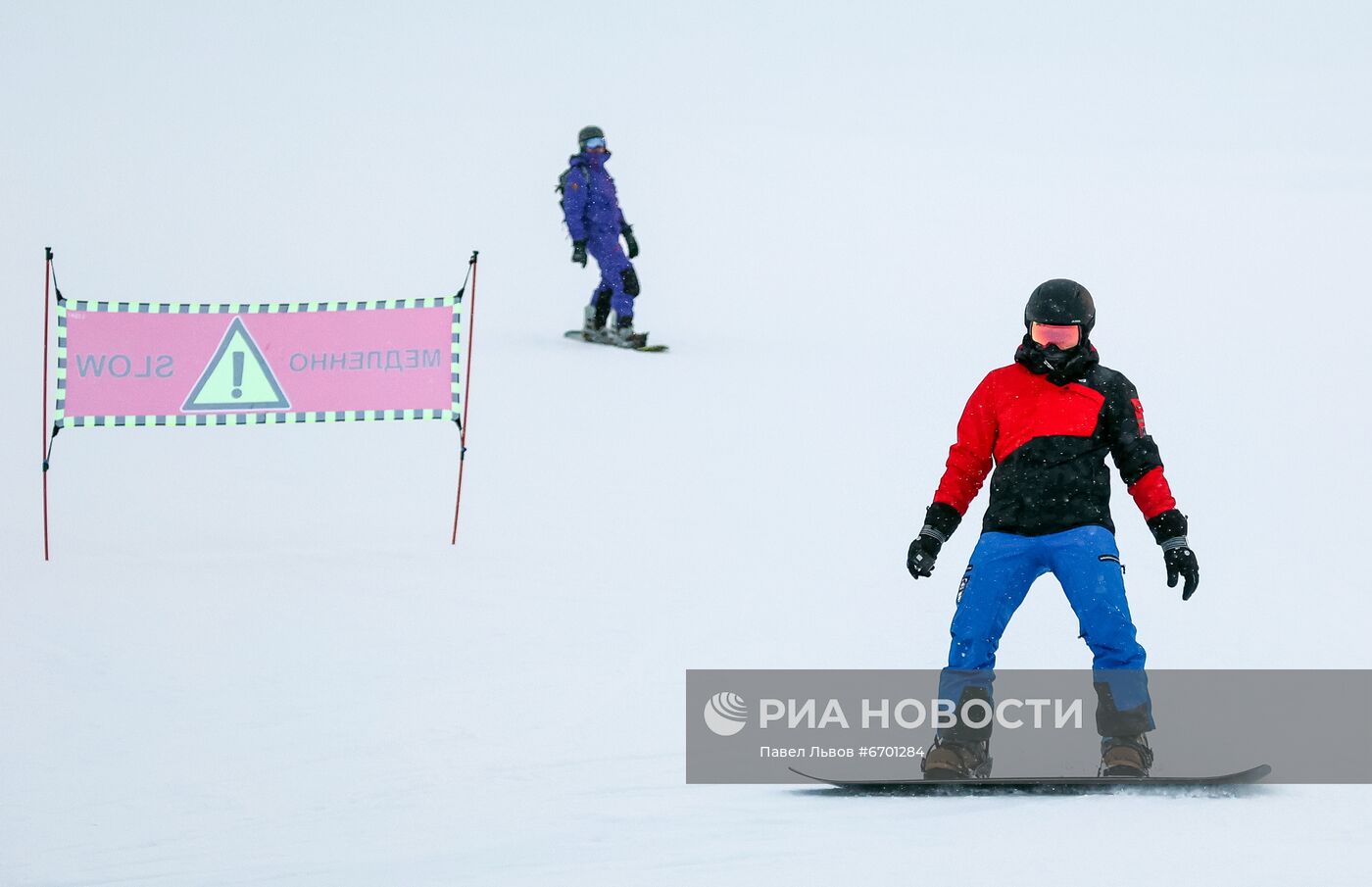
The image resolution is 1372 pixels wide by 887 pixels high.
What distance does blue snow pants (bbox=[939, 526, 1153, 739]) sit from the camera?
557cm

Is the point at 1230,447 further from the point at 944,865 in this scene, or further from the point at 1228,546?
the point at 944,865

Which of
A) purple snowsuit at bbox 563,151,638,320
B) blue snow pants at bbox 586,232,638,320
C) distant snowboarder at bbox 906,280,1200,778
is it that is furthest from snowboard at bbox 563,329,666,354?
distant snowboarder at bbox 906,280,1200,778

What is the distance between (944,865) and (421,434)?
26.5ft

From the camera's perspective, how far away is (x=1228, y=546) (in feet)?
32.4

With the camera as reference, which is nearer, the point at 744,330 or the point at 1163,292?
the point at 744,330

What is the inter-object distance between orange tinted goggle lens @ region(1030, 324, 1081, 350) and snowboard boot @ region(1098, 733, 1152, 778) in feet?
4.06

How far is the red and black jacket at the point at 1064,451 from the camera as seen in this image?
5641mm

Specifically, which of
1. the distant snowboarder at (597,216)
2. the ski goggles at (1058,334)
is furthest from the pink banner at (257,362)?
the ski goggles at (1058,334)

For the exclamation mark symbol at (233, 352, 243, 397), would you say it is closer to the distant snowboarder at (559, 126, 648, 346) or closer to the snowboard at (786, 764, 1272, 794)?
the distant snowboarder at (559, 126, 648, 346)

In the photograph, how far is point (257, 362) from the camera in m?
9.70

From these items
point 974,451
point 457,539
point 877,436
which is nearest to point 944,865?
point 974,451

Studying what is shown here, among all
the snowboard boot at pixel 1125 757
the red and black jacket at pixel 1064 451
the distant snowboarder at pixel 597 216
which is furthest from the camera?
the distant snowboarder at pixel 597 216

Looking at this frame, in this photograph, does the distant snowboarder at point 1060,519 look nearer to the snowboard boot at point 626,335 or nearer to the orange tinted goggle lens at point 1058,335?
the orange tinted goggle lens at point 1058,335

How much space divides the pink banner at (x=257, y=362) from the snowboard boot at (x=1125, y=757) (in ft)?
16.8
